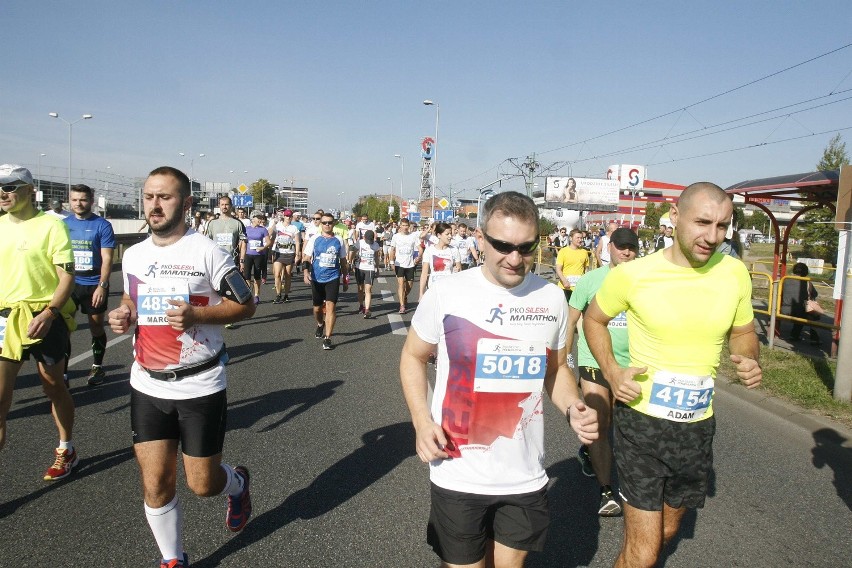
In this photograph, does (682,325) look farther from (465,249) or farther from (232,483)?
(465,249)

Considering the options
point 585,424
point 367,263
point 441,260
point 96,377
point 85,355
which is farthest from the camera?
point 367,263

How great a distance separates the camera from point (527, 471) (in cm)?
256

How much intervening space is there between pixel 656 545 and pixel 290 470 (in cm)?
275

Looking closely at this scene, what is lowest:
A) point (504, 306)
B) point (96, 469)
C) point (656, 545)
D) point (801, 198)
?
point (96, 469)

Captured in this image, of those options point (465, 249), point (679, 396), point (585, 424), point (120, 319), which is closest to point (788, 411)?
point (679, 396)

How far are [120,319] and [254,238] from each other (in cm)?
1076

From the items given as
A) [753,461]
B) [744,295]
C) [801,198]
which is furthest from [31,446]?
[801,198]

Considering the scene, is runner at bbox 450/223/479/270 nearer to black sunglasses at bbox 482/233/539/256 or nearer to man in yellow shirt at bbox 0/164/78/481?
man in yellow shirt at bbox 0/164/78/481

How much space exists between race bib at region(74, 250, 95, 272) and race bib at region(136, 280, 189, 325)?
4.02m

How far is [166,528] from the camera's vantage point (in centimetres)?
317

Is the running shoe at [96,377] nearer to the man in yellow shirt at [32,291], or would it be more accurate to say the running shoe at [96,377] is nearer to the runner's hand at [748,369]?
the man in yellow shirt at [32,291]

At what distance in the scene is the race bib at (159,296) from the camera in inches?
131

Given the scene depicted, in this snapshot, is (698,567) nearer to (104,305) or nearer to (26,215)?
(26,215)

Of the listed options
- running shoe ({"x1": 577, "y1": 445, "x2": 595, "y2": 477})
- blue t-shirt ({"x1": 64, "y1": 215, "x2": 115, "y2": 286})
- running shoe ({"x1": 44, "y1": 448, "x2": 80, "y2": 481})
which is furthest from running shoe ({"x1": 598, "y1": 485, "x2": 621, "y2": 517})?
blue t-shirt ({"x1": 64, "y1": 215, "x2": 115, "y2": 286})
